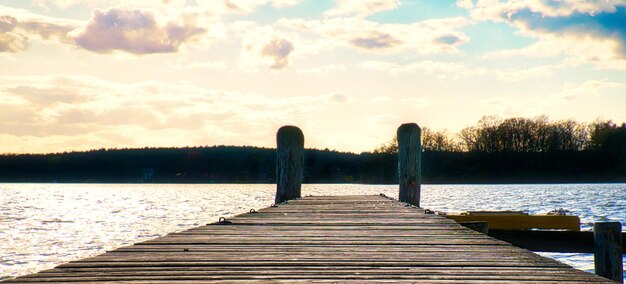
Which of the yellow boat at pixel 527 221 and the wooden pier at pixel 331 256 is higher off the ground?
the wooden pier at pixel 331 256

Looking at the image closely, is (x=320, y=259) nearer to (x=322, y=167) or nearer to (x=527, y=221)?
(x=527, y=221)

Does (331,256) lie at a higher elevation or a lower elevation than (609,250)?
higher

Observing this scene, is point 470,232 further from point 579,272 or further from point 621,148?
point 621,148

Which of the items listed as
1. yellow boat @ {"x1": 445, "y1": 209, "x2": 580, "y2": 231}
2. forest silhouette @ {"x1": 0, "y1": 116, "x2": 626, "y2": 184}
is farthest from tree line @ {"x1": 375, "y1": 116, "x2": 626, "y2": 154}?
yellow boat @ {"x1": 445, "y1": 209, "x2": 580, "y2": 231}

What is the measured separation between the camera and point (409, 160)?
1217 centimetres

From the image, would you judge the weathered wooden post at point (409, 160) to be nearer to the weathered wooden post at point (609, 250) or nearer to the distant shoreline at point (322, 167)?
the weathered wooden post at point (609, 250)

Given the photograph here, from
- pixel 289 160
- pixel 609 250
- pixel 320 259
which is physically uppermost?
pixel 289 160

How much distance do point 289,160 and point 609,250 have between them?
19.5 feet

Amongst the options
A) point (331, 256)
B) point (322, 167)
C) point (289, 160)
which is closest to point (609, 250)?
point (331, 256)

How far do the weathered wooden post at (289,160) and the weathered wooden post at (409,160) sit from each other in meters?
1.81

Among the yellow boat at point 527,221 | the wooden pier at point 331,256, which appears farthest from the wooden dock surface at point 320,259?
the yellow boat at point 527,221

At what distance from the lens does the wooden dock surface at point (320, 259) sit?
151 inches

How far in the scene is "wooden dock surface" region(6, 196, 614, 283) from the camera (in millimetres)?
3836

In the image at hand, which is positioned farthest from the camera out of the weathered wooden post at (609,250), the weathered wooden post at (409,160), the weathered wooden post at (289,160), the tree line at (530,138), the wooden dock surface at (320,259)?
the tree line at (530,138)
